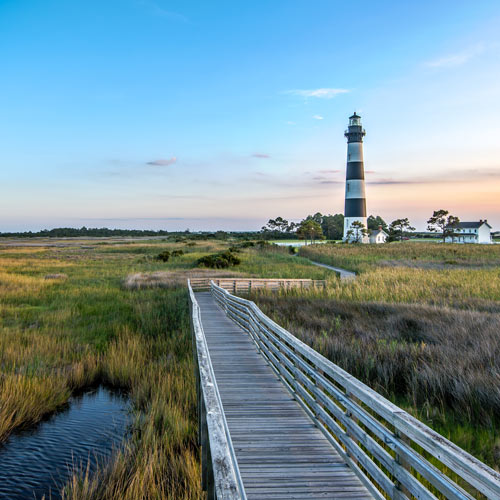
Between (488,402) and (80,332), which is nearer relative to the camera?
(488,402)

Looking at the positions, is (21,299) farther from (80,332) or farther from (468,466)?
(468,466)

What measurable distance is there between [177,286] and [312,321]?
1289 cm

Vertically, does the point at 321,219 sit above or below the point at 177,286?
above

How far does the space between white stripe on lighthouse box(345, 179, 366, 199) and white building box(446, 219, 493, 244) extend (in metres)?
55.5

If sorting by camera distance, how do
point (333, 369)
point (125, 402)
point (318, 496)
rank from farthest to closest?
point (125, 402)
point (333, 369)
point (318, 496)

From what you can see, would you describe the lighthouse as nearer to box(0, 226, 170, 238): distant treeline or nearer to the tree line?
the tree line

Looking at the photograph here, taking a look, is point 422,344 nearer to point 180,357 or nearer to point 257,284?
point 180,357

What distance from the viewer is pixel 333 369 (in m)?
4.74

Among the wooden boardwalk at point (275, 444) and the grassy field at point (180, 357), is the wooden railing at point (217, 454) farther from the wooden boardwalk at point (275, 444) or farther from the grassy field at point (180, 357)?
the grassy field at point (180, 357)

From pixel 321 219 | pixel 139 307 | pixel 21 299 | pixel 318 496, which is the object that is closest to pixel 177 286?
pixel 139 307

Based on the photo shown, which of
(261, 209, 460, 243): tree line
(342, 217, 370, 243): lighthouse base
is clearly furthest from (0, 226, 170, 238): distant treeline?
(342, 217, 370, 243): lighthouse base

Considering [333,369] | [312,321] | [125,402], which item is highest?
[333,369]

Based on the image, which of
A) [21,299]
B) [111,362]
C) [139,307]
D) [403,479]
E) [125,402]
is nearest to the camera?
[403,479]

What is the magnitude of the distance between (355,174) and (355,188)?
2.21 meters
